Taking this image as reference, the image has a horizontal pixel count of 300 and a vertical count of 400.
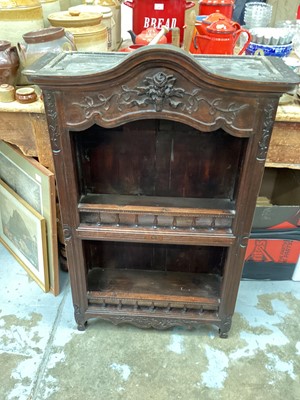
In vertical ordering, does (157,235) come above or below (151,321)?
above

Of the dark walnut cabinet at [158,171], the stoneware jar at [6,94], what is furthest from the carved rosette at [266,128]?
the stoneware jar at [6,94]

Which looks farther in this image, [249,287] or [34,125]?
[249,287]

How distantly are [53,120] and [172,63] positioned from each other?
0.37m

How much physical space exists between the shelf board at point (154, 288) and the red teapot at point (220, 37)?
95 centimetres

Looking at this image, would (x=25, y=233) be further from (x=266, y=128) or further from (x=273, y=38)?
(x=273, y=38)

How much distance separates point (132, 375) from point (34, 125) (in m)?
→ 0.99

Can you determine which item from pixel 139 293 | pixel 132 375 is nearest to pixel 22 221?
pixel 139 293

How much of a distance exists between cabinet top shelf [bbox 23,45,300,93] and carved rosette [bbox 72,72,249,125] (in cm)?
5

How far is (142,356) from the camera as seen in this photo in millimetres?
1415

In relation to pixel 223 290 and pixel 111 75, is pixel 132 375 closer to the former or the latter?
pixel 223 290

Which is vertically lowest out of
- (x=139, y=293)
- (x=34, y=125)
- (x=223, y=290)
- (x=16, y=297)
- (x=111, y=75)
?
(x=16, y=297)

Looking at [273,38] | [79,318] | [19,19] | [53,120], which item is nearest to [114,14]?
[19,19]

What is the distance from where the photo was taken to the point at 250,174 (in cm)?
112

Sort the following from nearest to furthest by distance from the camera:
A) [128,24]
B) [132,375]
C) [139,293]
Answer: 1. [132,375]
2. [139,293]
3. [128,24]
